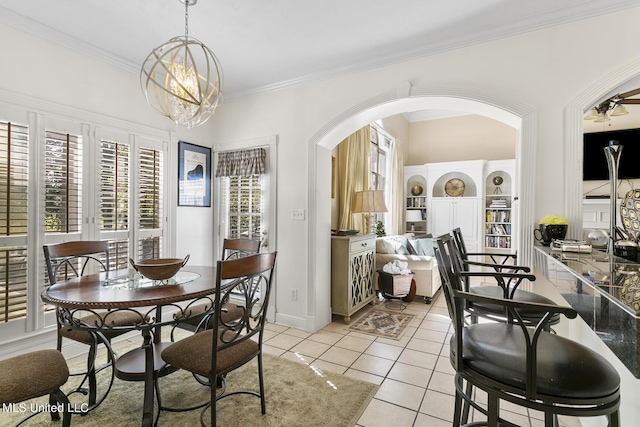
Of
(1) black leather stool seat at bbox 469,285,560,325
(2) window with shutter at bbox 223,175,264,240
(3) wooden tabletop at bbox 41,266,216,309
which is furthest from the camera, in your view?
(2) window with shutter at bbox 223,175,264,240

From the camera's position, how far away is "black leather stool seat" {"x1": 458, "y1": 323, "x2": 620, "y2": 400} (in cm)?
100

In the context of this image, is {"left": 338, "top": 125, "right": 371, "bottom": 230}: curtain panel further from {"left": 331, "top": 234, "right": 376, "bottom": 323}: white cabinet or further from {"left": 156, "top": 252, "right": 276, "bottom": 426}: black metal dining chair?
{"left": 156, "top": 252, "right": 276, "bottom": 426}: black metal dining chair

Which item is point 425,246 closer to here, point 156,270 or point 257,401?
point 257,401

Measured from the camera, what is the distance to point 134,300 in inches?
64.1

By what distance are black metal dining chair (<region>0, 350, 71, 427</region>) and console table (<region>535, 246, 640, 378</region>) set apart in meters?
2.09

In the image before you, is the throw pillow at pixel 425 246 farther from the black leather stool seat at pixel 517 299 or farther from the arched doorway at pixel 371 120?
the black leather stool seat at pixel 517 299

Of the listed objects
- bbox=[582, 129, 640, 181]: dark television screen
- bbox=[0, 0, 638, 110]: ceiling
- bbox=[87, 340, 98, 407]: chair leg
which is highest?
bbox=[0, 0, 638, 110]: ceiling

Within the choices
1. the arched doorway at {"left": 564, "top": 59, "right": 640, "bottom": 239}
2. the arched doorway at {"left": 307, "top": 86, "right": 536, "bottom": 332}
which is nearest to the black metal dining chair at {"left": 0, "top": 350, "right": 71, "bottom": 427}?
the arched doorway at {"left": 307, "top": 86, "right": 536, "bottom": 332}

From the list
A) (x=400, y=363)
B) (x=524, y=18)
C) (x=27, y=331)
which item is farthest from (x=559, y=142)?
(x=27, y=331)

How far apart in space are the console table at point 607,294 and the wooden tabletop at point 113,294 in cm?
180

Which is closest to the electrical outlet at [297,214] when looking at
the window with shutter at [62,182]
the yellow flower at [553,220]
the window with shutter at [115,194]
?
the window with shutter at [115,194]

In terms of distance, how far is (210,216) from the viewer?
4.14 m

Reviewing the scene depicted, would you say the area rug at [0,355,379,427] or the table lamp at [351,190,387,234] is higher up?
the table lamp at [351,190,387,234]

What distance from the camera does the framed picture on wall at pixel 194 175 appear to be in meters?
3.75
